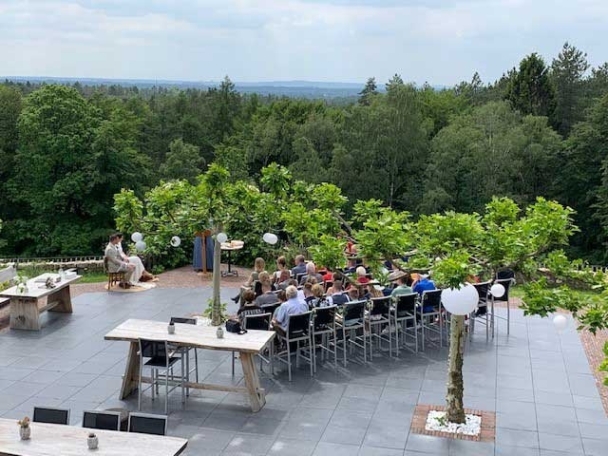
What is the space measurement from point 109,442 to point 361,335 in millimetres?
5687

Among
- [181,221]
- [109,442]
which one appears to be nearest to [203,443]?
[109,442]

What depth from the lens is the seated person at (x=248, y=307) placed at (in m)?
9.91

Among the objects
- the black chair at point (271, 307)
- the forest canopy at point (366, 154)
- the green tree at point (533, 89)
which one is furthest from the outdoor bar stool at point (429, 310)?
the green tree at point (533, 89)

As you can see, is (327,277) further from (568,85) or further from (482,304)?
(568,85)

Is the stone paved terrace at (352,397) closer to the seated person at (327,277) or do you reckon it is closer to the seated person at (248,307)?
the seated person at (248,307)

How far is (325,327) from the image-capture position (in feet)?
33.3

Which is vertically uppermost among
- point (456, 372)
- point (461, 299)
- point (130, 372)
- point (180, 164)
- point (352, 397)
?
point (461, 299)

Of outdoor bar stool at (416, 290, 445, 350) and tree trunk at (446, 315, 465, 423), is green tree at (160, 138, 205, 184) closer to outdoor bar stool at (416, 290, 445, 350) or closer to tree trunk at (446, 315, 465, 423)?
outdoor bar stool at (416, 290, 445, 350)

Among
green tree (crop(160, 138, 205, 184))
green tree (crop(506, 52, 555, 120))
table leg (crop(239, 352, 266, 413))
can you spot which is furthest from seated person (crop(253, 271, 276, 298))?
green tree (crop(506, 52, 555, 120))

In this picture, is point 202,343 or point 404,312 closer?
point 202,343

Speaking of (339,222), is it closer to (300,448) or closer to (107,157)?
(300,448)

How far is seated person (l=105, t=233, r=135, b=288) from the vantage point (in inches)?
536

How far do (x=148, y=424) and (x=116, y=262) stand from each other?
7.95m

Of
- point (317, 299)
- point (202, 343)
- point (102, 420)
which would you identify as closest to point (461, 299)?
point (202, 343)
